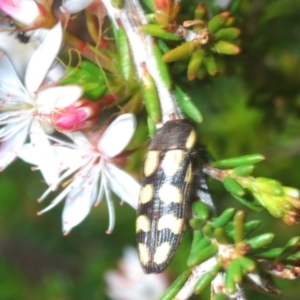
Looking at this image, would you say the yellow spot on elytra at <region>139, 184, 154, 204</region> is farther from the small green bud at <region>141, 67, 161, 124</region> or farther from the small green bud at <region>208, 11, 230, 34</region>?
the small green bud at <region>208, 11, 230, 34</region>

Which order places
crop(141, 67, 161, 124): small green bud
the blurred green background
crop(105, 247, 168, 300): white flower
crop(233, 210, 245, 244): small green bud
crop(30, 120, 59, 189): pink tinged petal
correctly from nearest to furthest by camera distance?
crop(233, 210, 245, 244): small green bud → crop(141, 67, 161, 124): small green bud → crop(30, 120, 59, 189): pink tinged petal → the blurred green background → crop(105, 247, 168, 300): white flower

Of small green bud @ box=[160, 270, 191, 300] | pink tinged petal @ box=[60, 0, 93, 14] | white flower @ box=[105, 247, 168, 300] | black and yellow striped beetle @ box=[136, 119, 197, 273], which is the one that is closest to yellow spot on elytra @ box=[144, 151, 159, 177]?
black and yellow striped beetle @ box=[136, 119, 197, 273]

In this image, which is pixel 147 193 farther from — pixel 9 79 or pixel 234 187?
pixel 9 79

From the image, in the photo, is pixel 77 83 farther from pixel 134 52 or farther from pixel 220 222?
pixel 220 222

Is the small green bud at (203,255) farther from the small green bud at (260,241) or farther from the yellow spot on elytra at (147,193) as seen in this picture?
the yellow spot on elytra at (147,193)

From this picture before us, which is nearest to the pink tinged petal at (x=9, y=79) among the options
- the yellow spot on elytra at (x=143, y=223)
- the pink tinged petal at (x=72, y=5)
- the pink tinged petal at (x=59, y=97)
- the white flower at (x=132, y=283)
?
the pink tinged petal at (x=59, y=97)

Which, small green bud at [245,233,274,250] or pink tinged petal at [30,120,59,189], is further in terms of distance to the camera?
pink tinged petal at [30,120,59,189]
